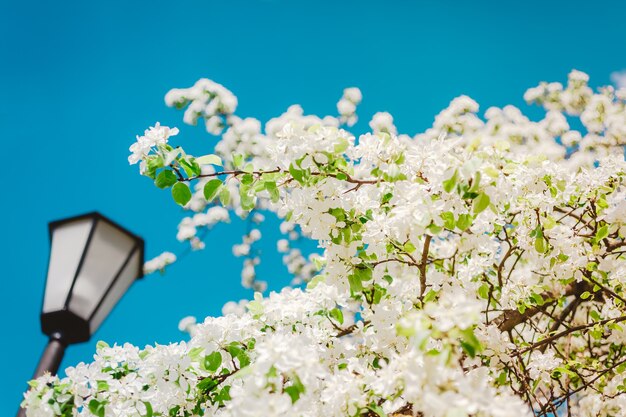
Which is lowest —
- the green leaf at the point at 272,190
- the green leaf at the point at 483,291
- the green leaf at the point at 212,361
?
the green leaf at the point at 212,361

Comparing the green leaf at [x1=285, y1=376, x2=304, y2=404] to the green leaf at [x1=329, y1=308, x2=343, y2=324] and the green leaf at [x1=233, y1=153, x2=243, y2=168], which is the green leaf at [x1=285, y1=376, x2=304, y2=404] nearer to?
the green leaf at [x1=233, y1=153, x2=243, y2=168]

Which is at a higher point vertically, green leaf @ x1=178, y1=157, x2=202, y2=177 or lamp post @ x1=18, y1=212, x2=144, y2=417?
green leaf @ x1=178, y1=157, x2=202, y2=177

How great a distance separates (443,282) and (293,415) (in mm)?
1735

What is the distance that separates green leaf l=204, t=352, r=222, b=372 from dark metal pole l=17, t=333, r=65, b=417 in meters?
0.67

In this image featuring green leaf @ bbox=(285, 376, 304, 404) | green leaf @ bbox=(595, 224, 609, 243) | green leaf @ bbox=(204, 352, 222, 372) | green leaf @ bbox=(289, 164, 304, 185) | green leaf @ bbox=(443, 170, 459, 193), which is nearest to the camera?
green leaf @ bbox=(285, 376, 304, 404)

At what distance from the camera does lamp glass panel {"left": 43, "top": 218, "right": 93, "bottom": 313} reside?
2.21 m

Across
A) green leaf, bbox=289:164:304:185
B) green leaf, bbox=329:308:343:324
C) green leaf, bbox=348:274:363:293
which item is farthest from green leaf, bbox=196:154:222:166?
green leaf, bbox=329:308:343:324

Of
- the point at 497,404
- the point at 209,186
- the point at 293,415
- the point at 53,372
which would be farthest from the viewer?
the point at 209,186

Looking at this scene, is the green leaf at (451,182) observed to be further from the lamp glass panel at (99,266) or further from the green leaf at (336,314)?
the lamp glass panel at (99,266)

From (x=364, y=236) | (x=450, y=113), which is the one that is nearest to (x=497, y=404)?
(x=364, y=236)

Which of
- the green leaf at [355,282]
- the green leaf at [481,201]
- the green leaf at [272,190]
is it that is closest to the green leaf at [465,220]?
the green leaf at [481,201]

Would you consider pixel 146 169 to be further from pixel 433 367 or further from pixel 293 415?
pixel 433 367

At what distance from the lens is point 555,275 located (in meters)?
3.16

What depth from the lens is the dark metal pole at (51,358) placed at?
6.87 feet
